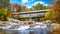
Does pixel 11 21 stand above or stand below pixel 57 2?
below

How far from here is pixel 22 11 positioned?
397 cm

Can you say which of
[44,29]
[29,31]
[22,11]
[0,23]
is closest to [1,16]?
[0,23]

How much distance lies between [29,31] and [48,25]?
1.61ft

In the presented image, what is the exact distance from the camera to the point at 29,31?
3844 millimetres

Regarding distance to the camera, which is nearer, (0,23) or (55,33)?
(55,33)

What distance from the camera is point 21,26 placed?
391 cm

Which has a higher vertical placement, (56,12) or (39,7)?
(39,7)

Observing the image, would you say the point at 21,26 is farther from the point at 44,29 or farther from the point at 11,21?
the point at 44,29

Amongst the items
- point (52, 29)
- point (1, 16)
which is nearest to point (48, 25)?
point (52, 29)

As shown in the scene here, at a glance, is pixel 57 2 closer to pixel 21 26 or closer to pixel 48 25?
pixel 48 25

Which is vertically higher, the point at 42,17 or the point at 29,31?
the point at 42,17

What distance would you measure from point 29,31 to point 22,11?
1.78ft

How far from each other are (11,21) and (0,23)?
30 cm

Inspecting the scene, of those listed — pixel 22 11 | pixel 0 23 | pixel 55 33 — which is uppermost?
pixel 22 11
